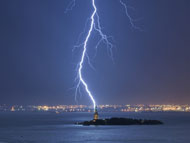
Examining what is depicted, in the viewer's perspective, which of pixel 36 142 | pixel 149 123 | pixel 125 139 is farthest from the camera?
pixel 149 123

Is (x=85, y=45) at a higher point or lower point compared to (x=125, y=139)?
higher

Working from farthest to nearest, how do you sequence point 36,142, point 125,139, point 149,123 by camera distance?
1. point 149,123
2. point 125,139
3. point 36,142

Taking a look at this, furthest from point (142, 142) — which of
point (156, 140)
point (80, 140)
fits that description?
point (80, 140)

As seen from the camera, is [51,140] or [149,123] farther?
[149,123]

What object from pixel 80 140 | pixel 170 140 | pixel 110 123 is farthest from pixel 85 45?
pixel 110 123

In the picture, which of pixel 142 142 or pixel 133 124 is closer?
pixel 142 142

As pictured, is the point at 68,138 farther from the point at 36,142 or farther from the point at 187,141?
the point at 187,141

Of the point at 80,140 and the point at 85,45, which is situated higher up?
the point at 85,45

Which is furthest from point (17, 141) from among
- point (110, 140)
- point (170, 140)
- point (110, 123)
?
point (110, 123)

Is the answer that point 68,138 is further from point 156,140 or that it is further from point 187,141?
point 187,141
